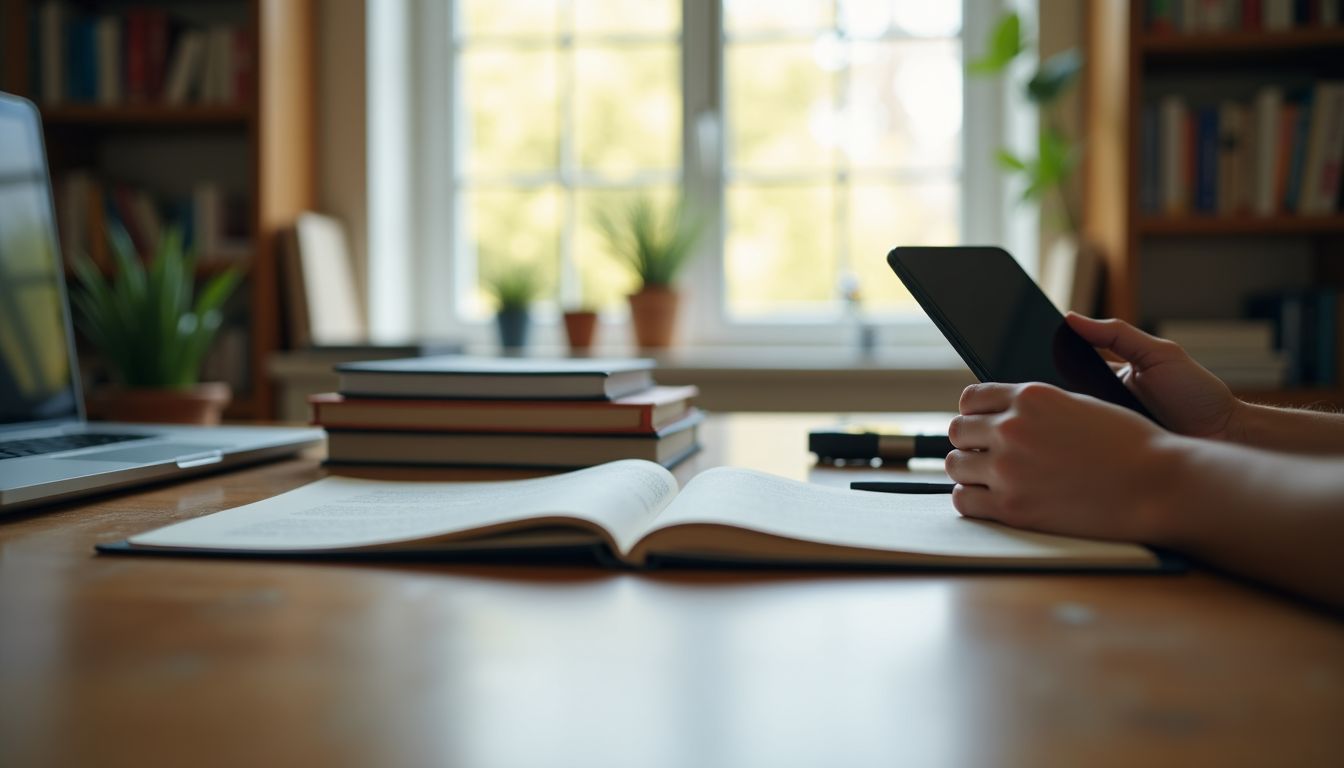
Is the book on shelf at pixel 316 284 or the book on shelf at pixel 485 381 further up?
the book on shelf at pixel 316 284

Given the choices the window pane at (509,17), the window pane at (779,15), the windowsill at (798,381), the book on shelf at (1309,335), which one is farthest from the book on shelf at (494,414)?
the window pane at (509,17)

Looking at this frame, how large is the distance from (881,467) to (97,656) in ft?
2.35

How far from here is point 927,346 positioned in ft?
9.06

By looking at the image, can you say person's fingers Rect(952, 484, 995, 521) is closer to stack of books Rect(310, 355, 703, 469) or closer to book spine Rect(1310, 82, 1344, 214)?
stack of books Rect(310, 355, 703, 469)

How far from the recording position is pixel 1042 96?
2.29 meters

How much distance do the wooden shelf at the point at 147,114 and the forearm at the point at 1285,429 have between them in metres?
2.36

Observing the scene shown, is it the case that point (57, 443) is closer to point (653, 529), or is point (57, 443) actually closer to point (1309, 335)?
point (653, 529)

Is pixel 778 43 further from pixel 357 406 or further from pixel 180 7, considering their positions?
pixel 357 406

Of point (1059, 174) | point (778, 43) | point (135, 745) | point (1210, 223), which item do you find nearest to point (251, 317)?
point (778, 43)

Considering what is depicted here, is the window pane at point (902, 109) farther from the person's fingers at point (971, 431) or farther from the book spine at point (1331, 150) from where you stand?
the person's fingers at point (971, 431)

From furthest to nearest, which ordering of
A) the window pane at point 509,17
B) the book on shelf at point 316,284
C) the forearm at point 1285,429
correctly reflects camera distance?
the window pane at point 509,17
the book on shelf at point 316,284
the forearm at point 1285,429

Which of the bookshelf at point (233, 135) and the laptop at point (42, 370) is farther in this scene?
the bookshelf at point (233, 135)

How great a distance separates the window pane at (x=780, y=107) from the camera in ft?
9.00

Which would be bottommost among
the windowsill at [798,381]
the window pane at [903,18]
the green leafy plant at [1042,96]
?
the windowsill at [798,381]
